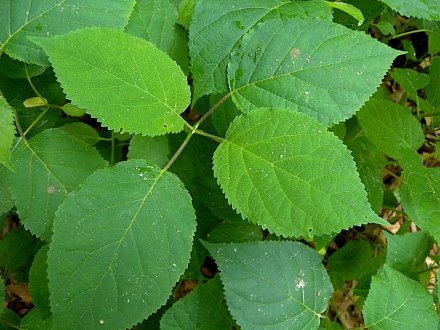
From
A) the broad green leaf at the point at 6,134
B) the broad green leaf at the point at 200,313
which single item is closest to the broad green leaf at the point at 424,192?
the broad green leaf at the point at 200,313

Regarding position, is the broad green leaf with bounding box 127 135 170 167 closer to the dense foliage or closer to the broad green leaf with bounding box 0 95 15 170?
the dense foliage

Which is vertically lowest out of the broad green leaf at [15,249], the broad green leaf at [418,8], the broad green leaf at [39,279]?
the broad green leaf at [15,249]

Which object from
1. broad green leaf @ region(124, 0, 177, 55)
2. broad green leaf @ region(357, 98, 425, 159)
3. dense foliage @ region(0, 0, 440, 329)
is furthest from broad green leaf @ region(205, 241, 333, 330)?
broad green leaf @ region(124, 0, 177, 55)

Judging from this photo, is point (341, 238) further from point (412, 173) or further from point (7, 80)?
point (7, 80)

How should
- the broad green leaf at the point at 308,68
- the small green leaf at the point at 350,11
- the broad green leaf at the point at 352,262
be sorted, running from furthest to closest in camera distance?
the broad green leaf at the point at 352,262
the small green leaf at the point at 350,11
the broad green leaf at the point at 308,68

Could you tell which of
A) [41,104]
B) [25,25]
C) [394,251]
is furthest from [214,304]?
[25,25]

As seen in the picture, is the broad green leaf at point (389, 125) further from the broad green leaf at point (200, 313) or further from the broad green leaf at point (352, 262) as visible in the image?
the broad green leaf at point (200, 313)

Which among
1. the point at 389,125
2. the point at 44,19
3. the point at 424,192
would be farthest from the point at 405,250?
the point at 44,19

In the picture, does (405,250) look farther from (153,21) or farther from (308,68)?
(153,21)
